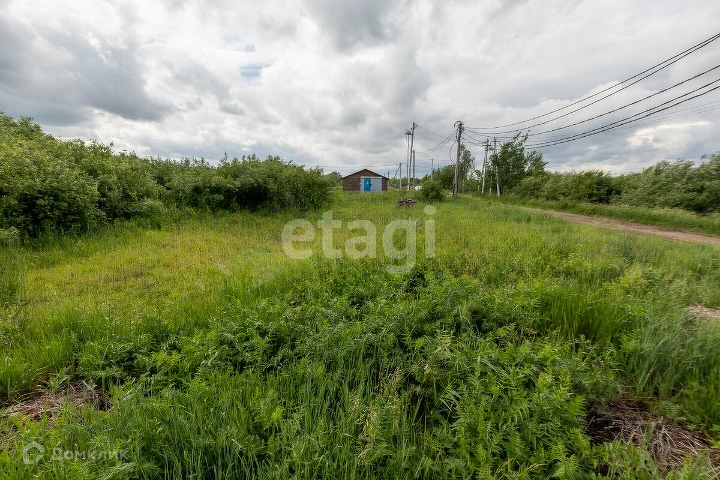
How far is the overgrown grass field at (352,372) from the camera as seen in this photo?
1.55 m

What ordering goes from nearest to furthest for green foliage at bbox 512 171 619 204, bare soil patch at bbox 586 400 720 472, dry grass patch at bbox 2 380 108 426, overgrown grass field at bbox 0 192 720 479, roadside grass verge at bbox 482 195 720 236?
overgrown grass field at bbox 0 192 720 479, bare soil patch at bbox 586 400 720 472, dry grass patch at bbox 2 380 108 426, roadside grass verge at bbox 482 195 720 236, green foliage at bbox 512 171 619 204

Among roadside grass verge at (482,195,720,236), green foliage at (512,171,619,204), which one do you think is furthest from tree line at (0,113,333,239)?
green foliage at (512,171,619,204)

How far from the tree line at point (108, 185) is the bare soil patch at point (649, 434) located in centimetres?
871

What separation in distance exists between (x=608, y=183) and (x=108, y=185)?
31267mm

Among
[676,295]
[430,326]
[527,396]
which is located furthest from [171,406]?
[676,295]

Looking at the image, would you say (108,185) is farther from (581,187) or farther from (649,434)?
(581,187)

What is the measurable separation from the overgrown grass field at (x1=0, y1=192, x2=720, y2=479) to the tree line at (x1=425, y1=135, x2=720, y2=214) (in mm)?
14377

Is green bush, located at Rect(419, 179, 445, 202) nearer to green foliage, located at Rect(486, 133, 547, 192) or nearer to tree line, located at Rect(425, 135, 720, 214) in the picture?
tree line, located at Rect(425, 135, 720, 214)

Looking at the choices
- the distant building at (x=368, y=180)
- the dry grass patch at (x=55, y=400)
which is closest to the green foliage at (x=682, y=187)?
the dry grass patch at (x=55, y=400)

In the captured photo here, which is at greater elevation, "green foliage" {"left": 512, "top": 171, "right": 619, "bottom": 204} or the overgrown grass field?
"green foliage" {"left": 512, "top": 171, "right": 619, "bottom": 204}

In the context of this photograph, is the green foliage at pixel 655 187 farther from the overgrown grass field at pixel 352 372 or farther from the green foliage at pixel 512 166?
the overgrown grass field at pixel 352 372

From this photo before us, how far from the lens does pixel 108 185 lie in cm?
799

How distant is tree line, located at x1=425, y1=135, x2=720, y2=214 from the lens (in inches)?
539

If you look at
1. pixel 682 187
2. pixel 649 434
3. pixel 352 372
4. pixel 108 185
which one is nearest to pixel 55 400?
pixel 352 372
